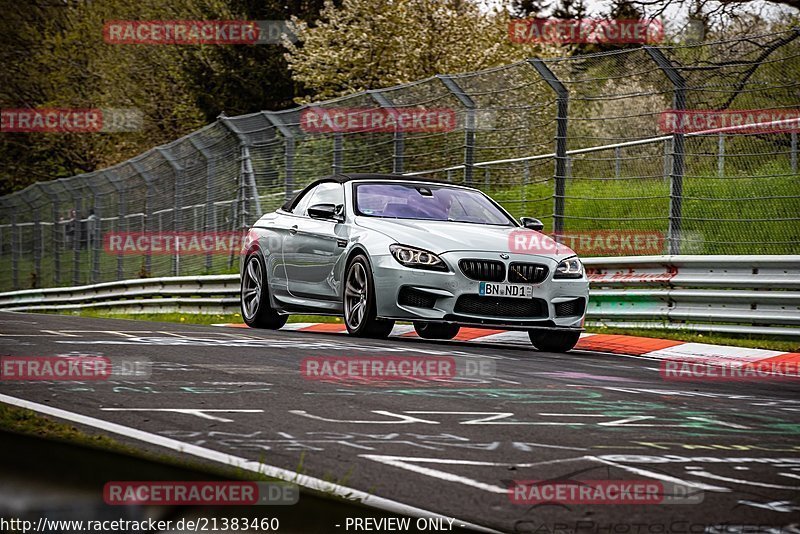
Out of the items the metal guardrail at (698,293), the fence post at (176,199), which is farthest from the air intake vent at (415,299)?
the fence post at (176,199)

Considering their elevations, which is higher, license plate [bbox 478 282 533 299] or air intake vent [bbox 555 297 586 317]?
license plate [bbox 478 282 533 299]

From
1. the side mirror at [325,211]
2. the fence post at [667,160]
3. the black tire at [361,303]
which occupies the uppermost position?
the fence post at [667,160]

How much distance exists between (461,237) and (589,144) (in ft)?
17.6

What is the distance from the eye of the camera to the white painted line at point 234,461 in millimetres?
3805

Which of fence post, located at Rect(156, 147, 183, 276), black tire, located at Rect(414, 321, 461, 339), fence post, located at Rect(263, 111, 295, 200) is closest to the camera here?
black tire, located at Rect(414, 321, 461, 339)

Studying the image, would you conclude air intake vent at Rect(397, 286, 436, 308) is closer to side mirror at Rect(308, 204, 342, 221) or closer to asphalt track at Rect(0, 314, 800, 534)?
asphalt track at Rect(0, 314, 800, 534)

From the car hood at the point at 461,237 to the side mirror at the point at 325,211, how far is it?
31 centimetres

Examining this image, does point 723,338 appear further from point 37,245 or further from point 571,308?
point 37,245

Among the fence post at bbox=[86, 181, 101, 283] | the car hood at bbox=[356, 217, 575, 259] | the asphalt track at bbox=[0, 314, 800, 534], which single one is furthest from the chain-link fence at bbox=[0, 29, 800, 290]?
the fence post at bbox=[86, 181, 101, 283]

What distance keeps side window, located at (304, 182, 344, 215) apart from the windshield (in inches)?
7.9

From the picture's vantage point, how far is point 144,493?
2186 mm

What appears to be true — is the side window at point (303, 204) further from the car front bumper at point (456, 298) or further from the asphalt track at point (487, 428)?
the asphalt track at point (487, 428)

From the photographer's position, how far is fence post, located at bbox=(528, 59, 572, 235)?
1486 cm

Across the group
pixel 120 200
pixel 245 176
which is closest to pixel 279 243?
pixel 245 176
